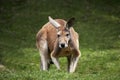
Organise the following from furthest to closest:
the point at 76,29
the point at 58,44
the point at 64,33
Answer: the point at 76,29 → the point at 58,44 → the point at 64,33

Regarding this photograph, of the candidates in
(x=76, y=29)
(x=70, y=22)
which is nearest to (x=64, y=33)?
(x=70, y=22)

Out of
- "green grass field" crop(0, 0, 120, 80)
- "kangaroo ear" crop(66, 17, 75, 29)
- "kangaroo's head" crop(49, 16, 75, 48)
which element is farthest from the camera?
"kangaroo ear" crop(66, 17, 75, 29)

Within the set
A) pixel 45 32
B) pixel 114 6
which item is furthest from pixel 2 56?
pixel 114 6

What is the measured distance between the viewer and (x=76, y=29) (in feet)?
86.5

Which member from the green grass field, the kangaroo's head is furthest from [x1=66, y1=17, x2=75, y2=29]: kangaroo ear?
the green grass field

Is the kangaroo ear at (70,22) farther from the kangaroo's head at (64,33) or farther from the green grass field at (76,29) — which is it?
the green grass field at (76,29)

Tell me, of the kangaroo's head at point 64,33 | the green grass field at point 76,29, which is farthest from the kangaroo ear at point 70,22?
the green grass field at point 76,29

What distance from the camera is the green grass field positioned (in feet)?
40.1

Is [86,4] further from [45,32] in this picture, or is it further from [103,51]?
[45,32]

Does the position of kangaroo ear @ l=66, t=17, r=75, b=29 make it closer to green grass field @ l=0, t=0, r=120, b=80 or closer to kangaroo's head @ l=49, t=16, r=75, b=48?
kangaroo's head @ l=49, t=16, r=75, b=48

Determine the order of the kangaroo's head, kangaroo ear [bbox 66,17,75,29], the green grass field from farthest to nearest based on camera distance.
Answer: kangaroo ear [bbox 66,17,75,29], the kangaroo's head, the green grass field

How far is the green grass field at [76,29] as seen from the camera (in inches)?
482

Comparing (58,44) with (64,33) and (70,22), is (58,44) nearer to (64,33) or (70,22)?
(64,33)

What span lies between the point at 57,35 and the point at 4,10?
1889cm
